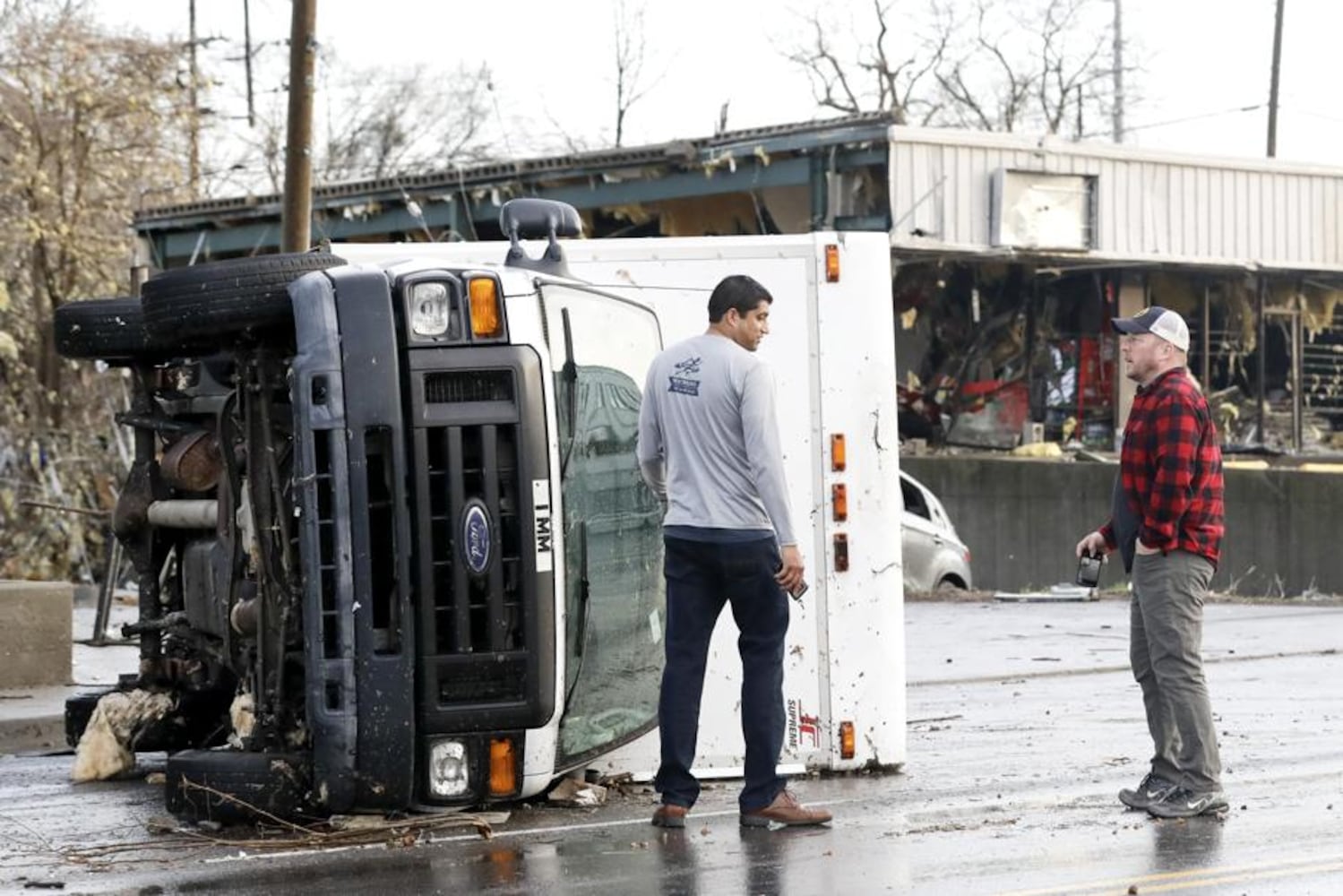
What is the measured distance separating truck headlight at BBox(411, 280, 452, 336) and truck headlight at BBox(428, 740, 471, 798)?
56.1 inches

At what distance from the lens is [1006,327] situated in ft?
107

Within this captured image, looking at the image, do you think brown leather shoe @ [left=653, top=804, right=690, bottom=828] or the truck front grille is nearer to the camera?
the truck front grille

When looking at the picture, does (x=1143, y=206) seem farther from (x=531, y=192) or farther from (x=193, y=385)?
(x=193, y=385)

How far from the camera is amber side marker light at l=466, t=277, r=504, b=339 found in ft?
24.7

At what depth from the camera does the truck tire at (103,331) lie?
9461 millimetres

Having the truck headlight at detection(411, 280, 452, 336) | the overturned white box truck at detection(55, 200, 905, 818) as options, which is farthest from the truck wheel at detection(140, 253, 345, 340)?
the truck headlight at detection(411, 280, 452, 336)

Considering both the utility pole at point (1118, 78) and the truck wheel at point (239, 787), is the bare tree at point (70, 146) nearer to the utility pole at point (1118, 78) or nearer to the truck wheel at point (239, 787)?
the truck wheel at point (239, 787)

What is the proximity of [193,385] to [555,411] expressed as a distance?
247 cm

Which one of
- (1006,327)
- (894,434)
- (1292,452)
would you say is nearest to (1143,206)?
(1006,327)

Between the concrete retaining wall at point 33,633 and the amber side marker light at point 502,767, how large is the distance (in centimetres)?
513

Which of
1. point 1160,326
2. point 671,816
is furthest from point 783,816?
point 1160,326

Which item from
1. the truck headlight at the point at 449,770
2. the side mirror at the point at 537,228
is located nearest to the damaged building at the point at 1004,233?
the side mirror at the point at 537,228

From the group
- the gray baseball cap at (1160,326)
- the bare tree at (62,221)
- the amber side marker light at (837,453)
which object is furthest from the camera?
the bare tree at (62,221)

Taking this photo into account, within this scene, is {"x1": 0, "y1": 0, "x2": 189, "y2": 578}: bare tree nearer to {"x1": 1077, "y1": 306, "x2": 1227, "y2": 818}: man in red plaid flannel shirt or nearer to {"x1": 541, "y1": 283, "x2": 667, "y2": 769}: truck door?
{"x1": 541, "y1": 283, "x2": 667, "y2": 769}: truck door
